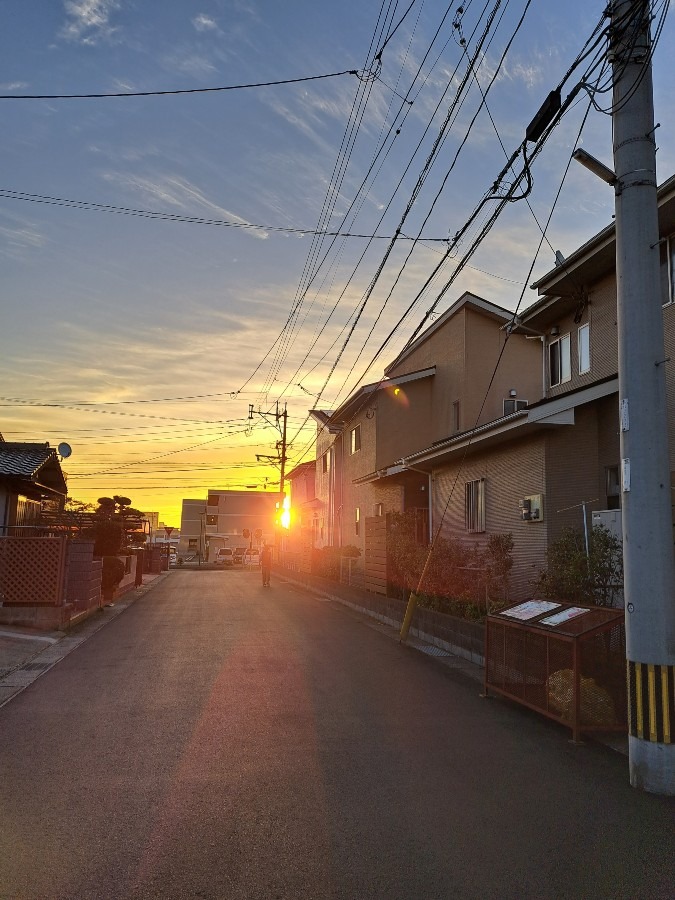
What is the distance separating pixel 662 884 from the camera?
387 cm

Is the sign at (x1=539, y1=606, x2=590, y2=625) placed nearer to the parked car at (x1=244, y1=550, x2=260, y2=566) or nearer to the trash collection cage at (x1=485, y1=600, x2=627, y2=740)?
the trash collection cage at (x1=485, y1=600, x2=627, y2=740)

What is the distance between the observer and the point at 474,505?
17938 mm

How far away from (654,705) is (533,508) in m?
8.91

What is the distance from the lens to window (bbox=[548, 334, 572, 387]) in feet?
52.3

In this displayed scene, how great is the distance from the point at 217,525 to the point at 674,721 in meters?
75.3

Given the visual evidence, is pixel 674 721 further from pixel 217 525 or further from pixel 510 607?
pixel 217 525

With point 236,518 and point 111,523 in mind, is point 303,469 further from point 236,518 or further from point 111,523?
point 236,518

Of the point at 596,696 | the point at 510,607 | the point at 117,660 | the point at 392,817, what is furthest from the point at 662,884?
the point at 117,660

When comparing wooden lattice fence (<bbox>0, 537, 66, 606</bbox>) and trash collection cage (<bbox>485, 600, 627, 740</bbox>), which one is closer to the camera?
trash collection cage (<bbox>485, 600, 627, 740</bbox>)

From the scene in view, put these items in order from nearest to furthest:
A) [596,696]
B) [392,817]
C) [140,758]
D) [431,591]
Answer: [392,817] < [140,758] < [596,696] < [431,591]

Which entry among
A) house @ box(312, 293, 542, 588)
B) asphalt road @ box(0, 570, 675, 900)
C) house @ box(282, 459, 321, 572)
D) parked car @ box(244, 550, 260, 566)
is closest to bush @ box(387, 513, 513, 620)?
house @ box(312, 293, 542, 588)

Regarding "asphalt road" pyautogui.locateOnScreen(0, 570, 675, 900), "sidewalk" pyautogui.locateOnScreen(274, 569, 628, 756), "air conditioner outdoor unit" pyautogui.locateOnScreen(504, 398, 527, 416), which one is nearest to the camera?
"asphalt road" pyautogui.locateOnScreen(0, 570, 675, 900)

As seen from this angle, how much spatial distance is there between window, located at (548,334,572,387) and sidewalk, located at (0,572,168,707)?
11.7 meters

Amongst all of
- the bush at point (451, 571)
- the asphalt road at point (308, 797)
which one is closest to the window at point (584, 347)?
the bush at point (451, 571)
